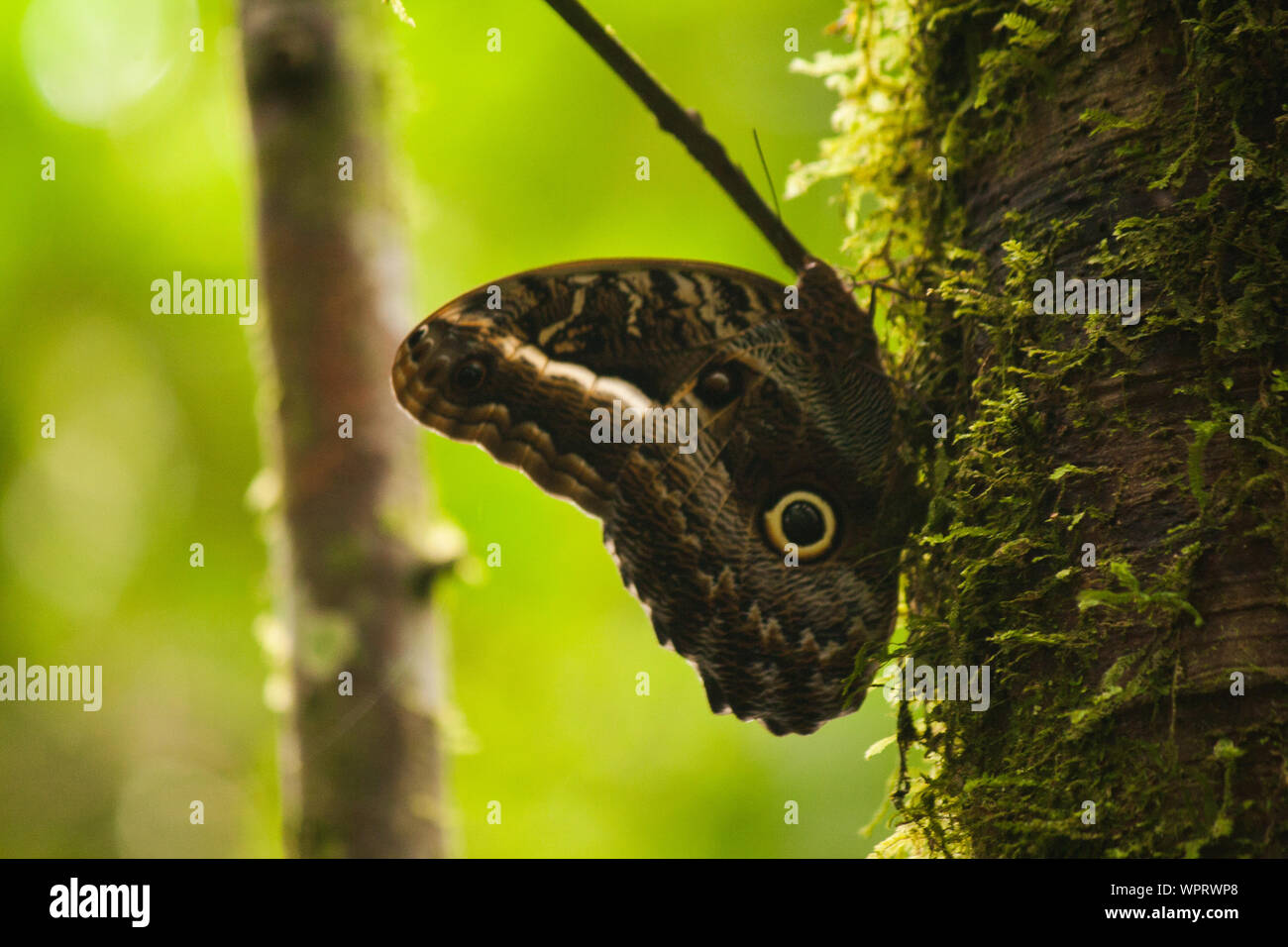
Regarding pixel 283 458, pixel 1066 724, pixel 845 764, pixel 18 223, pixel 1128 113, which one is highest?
pixel 18 223

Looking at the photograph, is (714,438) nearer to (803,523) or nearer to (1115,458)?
(803,523)

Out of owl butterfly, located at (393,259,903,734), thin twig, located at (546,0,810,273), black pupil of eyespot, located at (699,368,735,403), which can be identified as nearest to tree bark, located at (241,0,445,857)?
owl butterfly, located at (393,259,903,734)

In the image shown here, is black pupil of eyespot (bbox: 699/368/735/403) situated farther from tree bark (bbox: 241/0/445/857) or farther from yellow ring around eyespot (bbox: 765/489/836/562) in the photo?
tree bark (bbox: 241/0/445/857)

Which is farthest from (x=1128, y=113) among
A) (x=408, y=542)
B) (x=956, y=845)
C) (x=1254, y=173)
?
(x=408, y=542)

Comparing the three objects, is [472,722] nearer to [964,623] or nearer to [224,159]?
[224,159]

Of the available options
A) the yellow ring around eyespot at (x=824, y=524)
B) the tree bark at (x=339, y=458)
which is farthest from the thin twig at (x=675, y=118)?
the tree bark at (x=339, y=458)

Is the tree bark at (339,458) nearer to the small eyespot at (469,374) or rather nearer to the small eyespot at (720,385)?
the small eyespot at (469,374)
